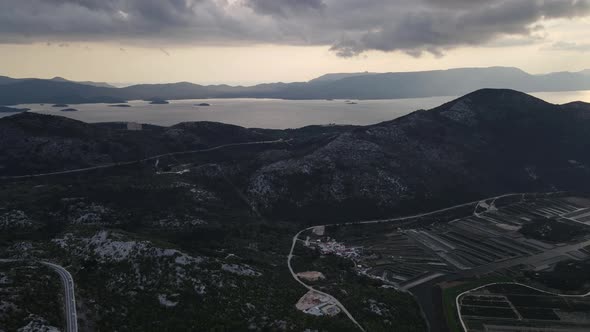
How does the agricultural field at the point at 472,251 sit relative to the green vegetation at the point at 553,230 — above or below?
below

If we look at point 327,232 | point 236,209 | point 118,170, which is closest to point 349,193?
point 327,232

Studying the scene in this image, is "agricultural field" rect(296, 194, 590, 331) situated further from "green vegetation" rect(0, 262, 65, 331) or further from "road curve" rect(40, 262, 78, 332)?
"green vegetation" rect(0, 262, 65, 331)

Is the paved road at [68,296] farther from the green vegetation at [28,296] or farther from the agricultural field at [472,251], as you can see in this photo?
the agricultural field at [472,251]

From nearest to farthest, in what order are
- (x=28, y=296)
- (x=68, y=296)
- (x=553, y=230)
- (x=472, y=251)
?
(x=28, y=296) < (x=68, y=296) < (x=472, y=251) < (x=553, y=230)

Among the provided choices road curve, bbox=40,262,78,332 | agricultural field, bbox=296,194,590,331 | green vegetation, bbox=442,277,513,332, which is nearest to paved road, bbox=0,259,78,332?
road curve, bbox=40,262,78,332

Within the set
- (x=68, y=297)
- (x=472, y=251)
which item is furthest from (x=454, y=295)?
(x=68, y=297)

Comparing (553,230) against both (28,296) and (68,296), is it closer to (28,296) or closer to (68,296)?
(68,296)

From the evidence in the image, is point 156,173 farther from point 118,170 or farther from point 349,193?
point 349,193

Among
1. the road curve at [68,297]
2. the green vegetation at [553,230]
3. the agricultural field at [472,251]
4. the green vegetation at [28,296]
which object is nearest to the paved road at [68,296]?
the road curve at [68,297]

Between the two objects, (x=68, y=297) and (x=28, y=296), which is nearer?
(x=28, y=296)
